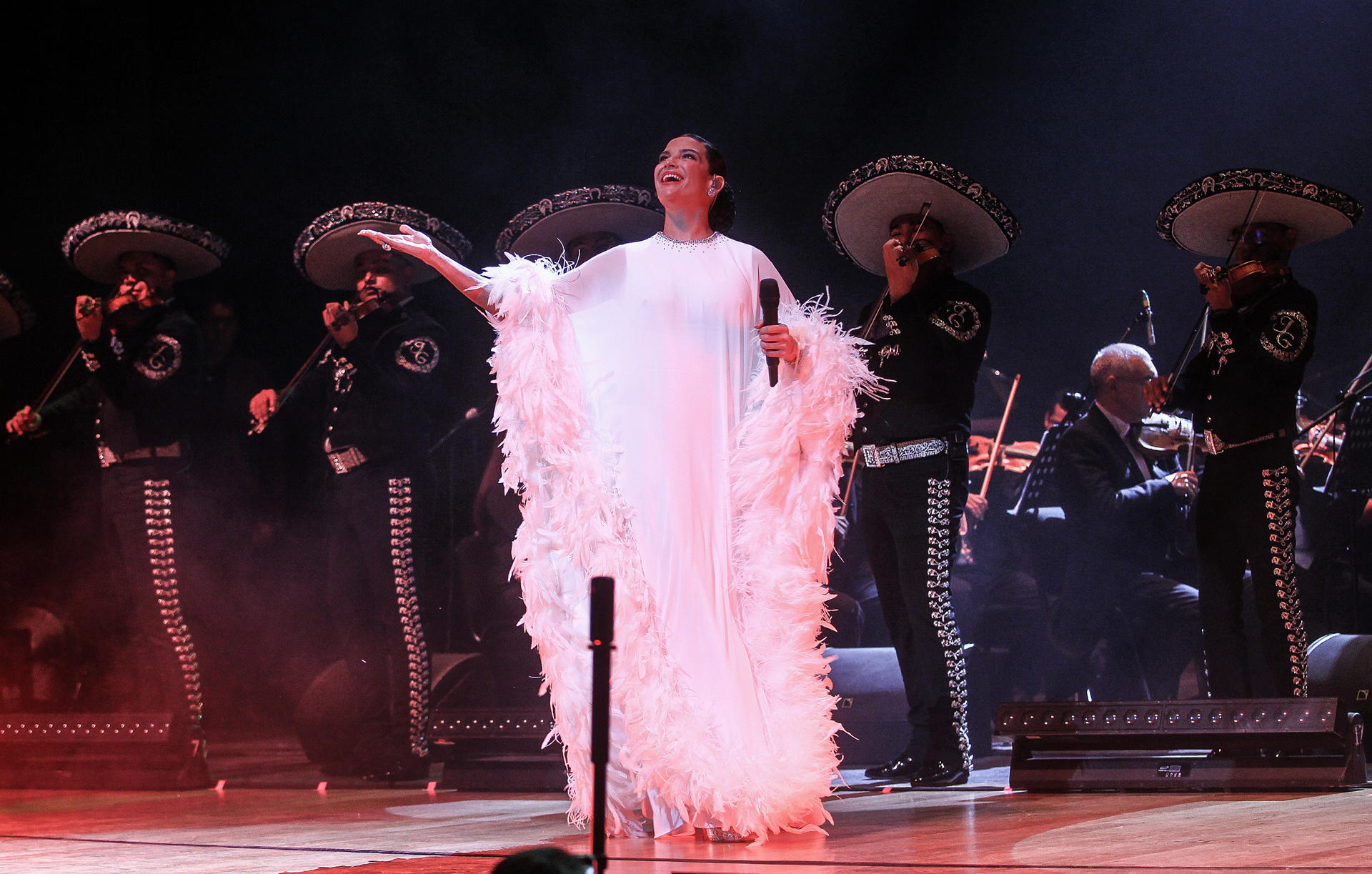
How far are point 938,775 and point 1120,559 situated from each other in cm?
218

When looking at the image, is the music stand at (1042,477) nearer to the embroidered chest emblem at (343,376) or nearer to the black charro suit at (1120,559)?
the black charro suit at (1120,559)

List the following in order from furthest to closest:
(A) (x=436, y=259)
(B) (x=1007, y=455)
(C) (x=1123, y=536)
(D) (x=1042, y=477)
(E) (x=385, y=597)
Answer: (B) (x=1007, y=455) → (D) (x=1042, y=477) → (C) (x=1123, y=536) → (E) (x=385, y=597) → (A) (x=436, y=259)

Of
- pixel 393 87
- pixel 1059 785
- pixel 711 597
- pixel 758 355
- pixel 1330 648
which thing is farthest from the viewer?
pixel 393 87

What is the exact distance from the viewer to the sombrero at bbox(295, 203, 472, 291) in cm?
520

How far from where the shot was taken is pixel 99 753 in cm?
549

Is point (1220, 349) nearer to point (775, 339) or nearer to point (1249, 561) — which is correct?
point (1249, 561)

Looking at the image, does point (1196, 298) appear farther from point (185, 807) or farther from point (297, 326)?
point (185, 807)

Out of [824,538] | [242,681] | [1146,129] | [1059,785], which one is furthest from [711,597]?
[242,681]

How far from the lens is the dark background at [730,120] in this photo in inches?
248

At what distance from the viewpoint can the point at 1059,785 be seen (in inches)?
169

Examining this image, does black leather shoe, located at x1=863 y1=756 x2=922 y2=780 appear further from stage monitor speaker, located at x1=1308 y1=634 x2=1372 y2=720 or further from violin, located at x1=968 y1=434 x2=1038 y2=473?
violin, located at x1=968 y1=434 x2=1038 y2=473

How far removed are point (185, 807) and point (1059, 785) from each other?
9.75ft

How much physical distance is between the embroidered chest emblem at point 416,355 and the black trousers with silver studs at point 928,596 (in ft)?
6.45

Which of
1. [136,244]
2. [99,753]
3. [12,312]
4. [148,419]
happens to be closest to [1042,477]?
[148,419]
